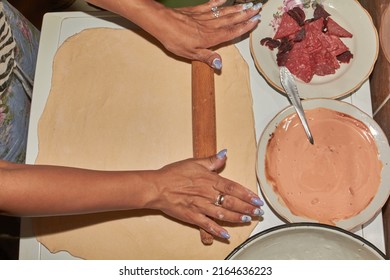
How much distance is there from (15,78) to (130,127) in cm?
33

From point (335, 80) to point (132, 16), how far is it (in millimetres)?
526

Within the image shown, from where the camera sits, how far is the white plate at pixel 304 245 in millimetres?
805

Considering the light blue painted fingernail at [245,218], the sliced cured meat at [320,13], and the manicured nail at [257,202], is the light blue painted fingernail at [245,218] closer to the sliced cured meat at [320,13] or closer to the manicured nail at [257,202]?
the manicured nail at [257,202]

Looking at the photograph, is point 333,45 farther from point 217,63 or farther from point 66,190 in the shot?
point 66,190

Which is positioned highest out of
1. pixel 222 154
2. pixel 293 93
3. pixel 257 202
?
pixel 293 93

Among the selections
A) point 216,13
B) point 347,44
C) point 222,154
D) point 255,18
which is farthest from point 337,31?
point 222,154

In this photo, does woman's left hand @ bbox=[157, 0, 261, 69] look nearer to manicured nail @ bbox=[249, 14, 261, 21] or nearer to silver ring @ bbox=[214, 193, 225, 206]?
manicured nail @ bbox=[249, 14, 261, 21]

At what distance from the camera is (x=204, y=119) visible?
3.52 ft

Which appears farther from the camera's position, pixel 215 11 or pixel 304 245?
pixel 215 11

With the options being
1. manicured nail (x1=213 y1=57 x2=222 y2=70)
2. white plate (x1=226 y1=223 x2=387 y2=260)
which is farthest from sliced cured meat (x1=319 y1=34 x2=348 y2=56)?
white plate (x1=226 y1=223 x2=387 y2=260)

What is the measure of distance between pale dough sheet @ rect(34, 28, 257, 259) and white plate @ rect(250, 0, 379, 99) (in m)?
0.08

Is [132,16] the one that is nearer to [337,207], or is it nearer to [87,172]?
[87,172]

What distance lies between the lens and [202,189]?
1040 millimetres

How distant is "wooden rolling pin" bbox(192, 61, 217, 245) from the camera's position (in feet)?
3.50
